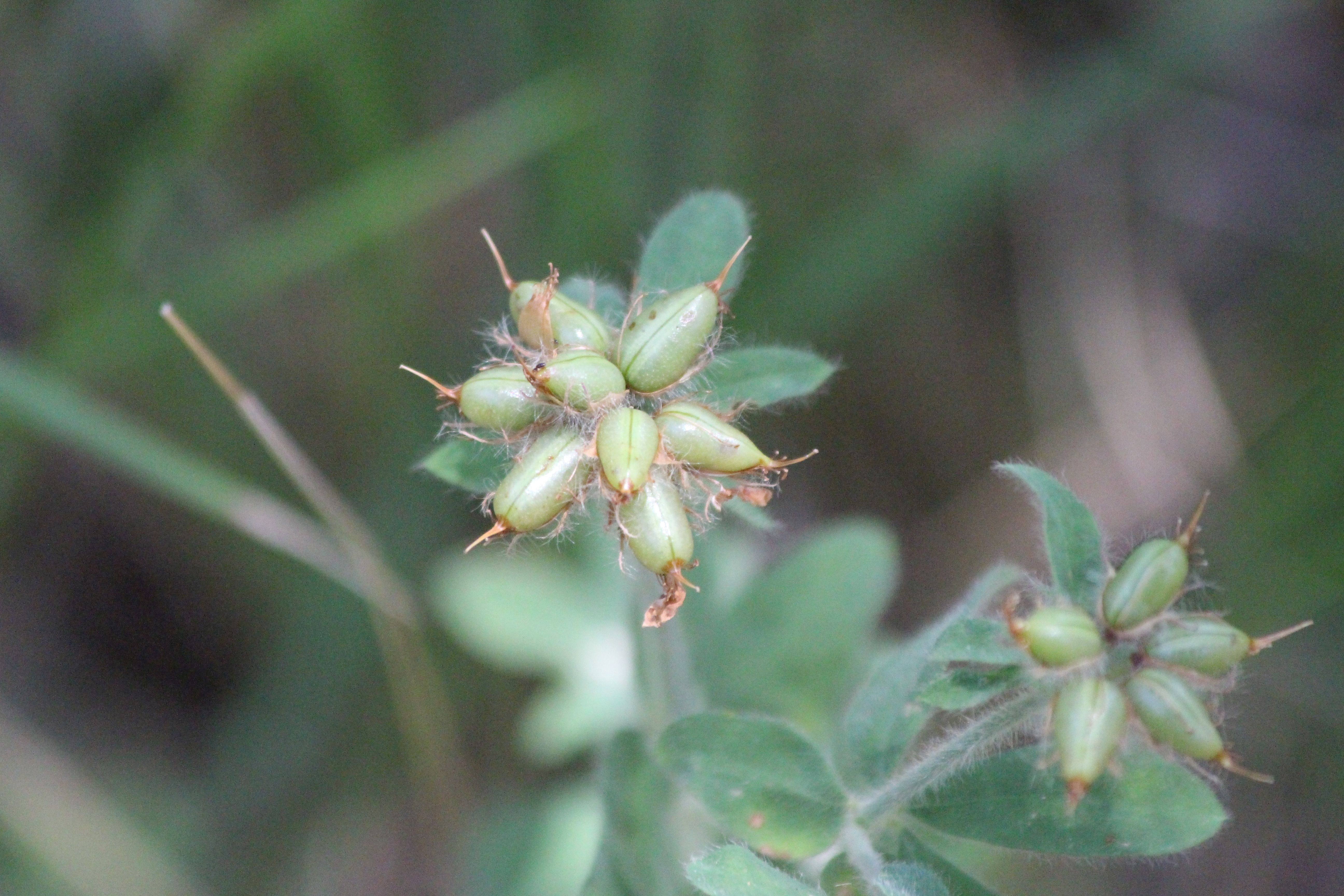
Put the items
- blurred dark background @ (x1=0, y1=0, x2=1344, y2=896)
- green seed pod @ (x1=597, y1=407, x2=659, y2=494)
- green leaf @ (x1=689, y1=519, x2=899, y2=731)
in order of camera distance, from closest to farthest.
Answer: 1. green seed pod @ (x1=597, y1=407, x2=659, y2=494)
2. green leaf @ (x1=689, y1=519, x2=899, y2=731)
3. blurred dark background @ (x1=0, y1=0, x2=1344, y2=896)

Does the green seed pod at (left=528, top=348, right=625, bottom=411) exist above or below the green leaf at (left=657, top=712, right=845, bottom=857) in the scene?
above

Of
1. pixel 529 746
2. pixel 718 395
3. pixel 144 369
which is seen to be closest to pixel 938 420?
pixel 529 746

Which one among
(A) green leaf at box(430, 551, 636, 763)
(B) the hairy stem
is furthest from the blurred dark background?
(B) the hairy stem

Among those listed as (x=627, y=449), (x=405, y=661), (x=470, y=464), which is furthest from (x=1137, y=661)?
(x=405, y=661)

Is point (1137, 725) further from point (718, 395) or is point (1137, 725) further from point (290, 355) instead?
point (290, 355)

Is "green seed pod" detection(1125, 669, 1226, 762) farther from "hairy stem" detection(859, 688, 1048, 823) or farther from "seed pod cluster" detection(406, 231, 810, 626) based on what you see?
"seed pod cluster" detection(406, 231, 810, 626)

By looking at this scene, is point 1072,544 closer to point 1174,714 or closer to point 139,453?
point 1174,714
